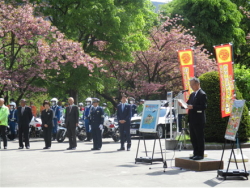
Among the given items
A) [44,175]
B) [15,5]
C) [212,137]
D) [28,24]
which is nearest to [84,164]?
[44,175]

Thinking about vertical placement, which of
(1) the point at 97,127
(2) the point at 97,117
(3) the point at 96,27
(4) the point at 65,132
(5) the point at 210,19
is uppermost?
(5) the point at 210,19

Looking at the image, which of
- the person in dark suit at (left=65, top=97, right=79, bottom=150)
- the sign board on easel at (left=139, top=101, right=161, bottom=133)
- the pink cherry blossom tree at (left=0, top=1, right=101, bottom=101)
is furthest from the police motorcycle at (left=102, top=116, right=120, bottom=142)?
the sign board on easel at (left=139, top=101, right=161, bottom=133)

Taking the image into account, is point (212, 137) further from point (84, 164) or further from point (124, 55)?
point (124, 55)

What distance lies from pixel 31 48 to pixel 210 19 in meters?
19.7

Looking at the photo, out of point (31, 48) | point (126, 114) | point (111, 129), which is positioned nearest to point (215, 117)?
point (126, 114)

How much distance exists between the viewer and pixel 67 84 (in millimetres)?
28469

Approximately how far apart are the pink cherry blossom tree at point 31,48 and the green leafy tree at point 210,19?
16293 mm

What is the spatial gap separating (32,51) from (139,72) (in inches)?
445

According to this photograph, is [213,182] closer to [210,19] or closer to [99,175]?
[99,175]

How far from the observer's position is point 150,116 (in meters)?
11.6

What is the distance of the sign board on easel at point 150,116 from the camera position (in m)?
11.4

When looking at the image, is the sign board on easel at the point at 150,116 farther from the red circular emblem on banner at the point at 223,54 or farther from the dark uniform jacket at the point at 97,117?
the dark uniform jacket at the point at 97,117

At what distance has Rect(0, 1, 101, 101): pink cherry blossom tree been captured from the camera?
25781 millimetres

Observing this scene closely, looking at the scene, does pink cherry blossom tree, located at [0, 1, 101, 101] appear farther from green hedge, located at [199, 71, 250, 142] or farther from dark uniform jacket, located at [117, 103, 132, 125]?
green hedge, located at [199, 71, 250, 142]
